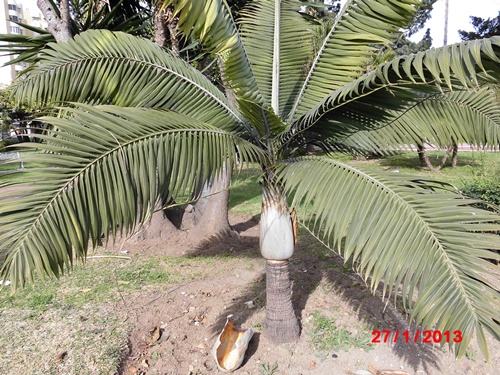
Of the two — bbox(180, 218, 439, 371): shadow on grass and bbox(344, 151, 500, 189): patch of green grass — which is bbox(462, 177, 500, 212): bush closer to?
bbox(180, 218, 439, 371): shadow on grass

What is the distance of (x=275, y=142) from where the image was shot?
2570 mm

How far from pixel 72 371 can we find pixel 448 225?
8.84 feet

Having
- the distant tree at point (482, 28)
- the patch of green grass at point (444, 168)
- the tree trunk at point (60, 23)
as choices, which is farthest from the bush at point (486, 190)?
the distant tree at point (482, 28)

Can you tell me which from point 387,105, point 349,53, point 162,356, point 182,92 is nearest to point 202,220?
point 162,356

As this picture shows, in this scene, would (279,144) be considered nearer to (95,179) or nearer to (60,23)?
(95,179)

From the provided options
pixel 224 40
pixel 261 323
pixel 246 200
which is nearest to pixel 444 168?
pixel 246 200

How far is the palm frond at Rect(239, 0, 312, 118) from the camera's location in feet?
10.2

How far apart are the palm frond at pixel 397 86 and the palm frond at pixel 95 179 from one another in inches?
26.8

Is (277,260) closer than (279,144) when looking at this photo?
No

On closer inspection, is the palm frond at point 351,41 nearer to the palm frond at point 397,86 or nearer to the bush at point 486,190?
the palm frond at point 397,86

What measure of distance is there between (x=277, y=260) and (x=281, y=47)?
181 centimetres

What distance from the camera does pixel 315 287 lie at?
389 cm

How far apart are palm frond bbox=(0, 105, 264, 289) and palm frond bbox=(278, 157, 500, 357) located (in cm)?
64
